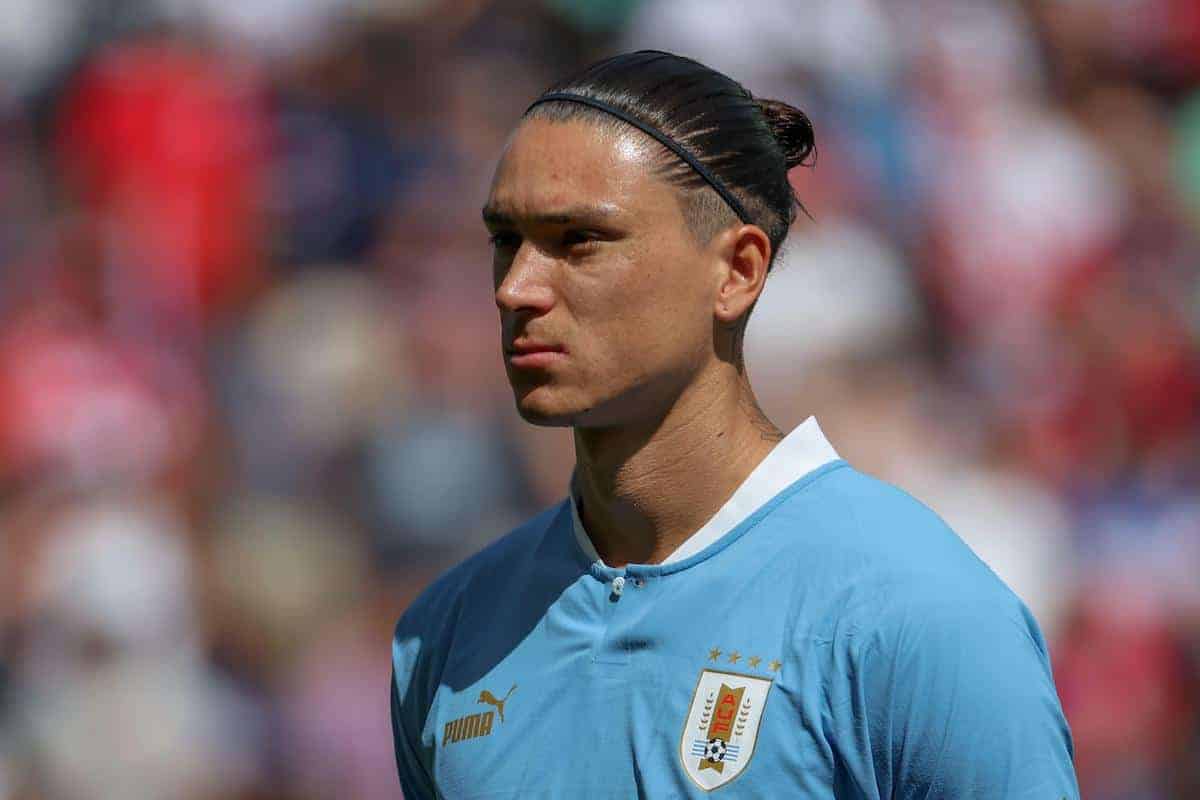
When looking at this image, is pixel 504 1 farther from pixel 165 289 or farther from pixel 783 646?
pixel 783 646

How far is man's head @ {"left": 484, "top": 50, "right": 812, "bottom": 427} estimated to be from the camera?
241 centimetres

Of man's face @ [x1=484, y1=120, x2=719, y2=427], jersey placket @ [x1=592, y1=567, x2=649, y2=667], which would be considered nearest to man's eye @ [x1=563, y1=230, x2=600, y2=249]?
man's face @ [x1=484, y1=120, x2=719, y2=427]

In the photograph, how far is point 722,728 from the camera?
7.19ft

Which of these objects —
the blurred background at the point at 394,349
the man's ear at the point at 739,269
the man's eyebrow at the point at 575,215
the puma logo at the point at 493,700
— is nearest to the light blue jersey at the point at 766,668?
the puma logo at the point at 493,700

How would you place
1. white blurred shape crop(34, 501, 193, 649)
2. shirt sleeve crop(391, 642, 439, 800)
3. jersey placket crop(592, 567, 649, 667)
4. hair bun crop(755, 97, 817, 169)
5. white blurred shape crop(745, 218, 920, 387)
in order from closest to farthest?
jersey placket crop(592, 567, 649, 667) < hair bun crop(755, 97, 817, 169) < shirt sleeve crop(391, 642, 439, 800) < white blurred shape crop(34, 501, 193, 649) < white blurred shape crop(745, 218, 920, 387)

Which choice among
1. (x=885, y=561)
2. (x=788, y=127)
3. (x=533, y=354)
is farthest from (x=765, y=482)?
(x=788, y=127)

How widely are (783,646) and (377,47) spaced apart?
4.34 metres

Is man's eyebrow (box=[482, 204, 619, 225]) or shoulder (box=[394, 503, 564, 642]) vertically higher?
man's eyebrow (box=[482, 204, 619, 225])

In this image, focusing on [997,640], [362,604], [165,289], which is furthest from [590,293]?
[165,289]

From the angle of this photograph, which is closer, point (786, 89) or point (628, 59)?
point (628, 59)

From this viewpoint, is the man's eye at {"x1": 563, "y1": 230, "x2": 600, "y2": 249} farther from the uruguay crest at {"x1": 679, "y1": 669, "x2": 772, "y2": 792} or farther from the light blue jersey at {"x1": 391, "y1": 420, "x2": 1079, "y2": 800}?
the uruguay crest at {"x1": 679, "y1": 669, "x2": 772, "y2": 792}

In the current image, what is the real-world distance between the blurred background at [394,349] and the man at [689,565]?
2761 millimetres

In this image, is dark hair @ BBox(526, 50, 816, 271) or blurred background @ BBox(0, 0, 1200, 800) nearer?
dark hair @ BBox(526, 50, 816, 271)

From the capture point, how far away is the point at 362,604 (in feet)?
17.8
